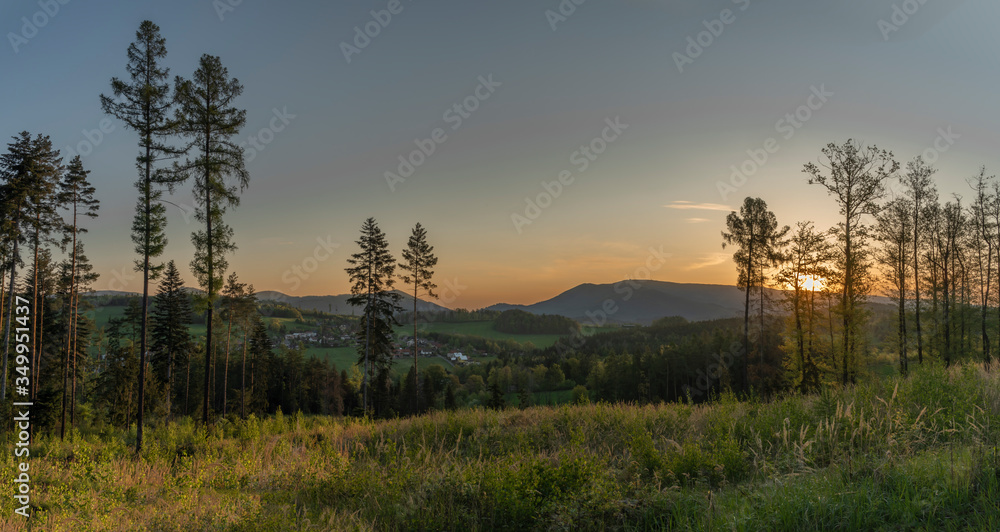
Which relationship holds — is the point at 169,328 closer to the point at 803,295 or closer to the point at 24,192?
the point at 24,192

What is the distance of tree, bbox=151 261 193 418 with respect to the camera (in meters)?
42.0

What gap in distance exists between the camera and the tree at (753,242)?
3431cm

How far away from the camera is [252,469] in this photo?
8.09 metres

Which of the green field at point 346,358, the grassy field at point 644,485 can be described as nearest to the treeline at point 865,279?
the grassy field at point 644,485

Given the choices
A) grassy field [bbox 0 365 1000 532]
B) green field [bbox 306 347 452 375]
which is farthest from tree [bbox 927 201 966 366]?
green field [bbox 306 347 452 375]

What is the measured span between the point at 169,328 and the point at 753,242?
52.6 m

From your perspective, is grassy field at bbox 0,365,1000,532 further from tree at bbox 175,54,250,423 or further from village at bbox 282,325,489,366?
village at bbox 282,325,489,366

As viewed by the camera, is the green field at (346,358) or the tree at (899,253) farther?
the green field at (346,358)

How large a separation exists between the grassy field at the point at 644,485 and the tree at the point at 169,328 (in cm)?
3908

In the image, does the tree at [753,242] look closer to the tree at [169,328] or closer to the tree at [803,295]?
the tree at [803,295]

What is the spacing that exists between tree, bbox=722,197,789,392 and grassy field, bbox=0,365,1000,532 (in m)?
26.6

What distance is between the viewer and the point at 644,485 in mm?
6098

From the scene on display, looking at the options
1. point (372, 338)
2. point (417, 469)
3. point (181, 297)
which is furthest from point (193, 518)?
point (181, 297)

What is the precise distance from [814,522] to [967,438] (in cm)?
399
